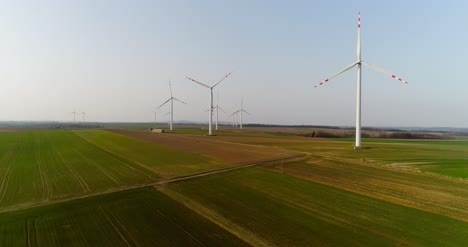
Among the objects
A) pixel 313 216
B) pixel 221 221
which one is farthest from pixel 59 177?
pixel 313 216

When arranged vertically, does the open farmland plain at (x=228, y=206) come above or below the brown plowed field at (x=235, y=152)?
below

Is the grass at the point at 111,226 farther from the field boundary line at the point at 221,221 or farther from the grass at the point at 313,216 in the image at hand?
the grass at the point at 313,216

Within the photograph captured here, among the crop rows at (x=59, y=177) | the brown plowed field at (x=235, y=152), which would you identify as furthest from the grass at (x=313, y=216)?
the brown plowed field at (x=235, y=152)

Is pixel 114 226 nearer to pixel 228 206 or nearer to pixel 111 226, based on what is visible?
pixel 111 226

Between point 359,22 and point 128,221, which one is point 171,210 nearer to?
point 128,221

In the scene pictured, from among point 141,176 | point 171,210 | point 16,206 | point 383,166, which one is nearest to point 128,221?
point 171,210

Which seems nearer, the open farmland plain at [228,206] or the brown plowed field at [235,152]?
the open farmland plain at [228,206]

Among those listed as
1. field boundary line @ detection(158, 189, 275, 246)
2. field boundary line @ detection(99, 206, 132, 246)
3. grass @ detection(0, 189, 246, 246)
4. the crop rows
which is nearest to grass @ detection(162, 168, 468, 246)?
field boundary line @ detection(158, 189, 275, 246)
